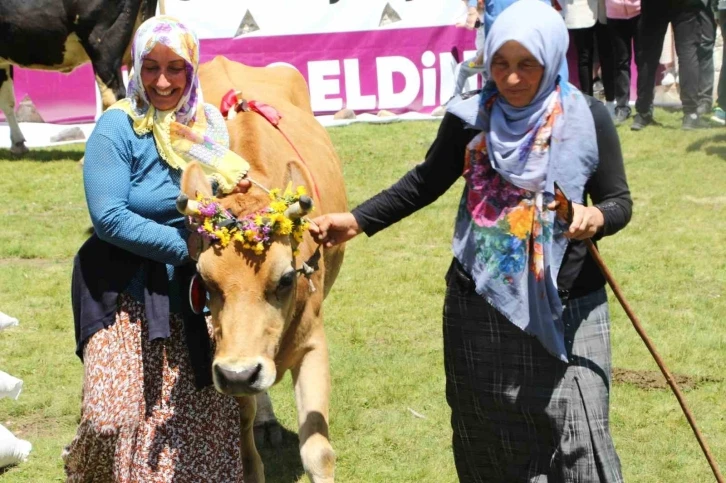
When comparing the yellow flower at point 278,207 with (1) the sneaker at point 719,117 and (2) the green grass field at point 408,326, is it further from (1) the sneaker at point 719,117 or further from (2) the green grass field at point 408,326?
(1) the sneaker at point 719,117

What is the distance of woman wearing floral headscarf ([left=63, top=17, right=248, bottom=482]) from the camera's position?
170 inches

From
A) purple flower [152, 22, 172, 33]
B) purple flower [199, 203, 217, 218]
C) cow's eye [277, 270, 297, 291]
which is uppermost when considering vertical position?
purple flower [152, 22, 172, 33]

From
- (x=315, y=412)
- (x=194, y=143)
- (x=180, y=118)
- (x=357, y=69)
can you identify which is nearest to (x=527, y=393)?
(x=315, y=412)

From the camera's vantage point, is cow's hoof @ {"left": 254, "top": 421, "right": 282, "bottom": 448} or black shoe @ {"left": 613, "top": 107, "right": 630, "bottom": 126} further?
black shoe @ {"left": 613, "top": 107, "right": 630, "bottom": 126}

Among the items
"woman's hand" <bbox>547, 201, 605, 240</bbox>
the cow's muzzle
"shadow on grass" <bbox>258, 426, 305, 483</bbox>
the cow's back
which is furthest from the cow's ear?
"shadow on grass" <bbox>258, 426, 305, 483</bbox>

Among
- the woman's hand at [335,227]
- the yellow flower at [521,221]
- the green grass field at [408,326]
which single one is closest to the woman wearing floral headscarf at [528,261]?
the yellow flower at [521,221]

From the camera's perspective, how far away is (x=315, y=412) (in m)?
4.73

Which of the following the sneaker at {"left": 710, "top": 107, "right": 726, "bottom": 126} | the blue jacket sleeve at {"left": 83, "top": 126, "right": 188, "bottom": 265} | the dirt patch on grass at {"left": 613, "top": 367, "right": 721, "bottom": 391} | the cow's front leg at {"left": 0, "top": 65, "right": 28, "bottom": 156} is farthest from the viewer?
the sneaker at {"left": 710, "top": 107, "right": 726, "bottom": 126}

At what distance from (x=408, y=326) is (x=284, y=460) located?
1994mm

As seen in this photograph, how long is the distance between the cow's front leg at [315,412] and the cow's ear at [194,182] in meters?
0.98

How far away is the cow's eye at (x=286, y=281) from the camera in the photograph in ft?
13.8

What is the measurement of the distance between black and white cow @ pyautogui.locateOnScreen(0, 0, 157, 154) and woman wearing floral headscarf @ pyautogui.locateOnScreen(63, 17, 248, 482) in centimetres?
774

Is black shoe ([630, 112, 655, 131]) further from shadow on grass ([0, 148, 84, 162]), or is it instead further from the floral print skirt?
the floral print skirt

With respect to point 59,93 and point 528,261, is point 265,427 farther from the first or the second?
point 59,93
